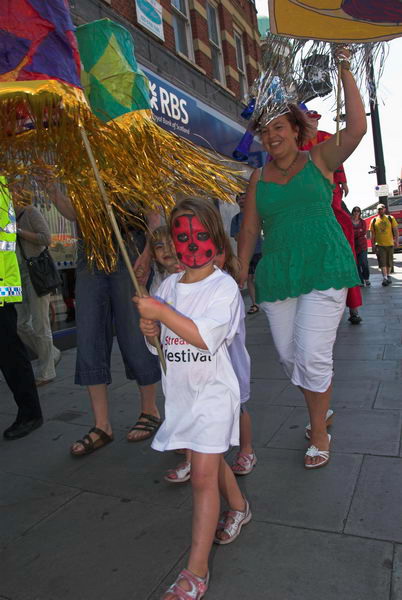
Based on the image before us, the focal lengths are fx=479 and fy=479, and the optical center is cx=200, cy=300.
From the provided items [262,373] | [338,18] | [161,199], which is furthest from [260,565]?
[262,373]

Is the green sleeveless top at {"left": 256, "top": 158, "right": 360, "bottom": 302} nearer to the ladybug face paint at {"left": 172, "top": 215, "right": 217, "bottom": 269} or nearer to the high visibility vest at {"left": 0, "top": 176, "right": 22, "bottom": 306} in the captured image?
the ladybug face paint at {"left": 172, "top": 215, "right": 217, "bottom": 269}

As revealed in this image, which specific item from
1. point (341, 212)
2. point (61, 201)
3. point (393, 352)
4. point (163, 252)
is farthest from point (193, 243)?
point (393, 352)

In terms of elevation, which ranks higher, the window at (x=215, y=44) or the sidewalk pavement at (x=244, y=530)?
the window at (x=215, y=44)

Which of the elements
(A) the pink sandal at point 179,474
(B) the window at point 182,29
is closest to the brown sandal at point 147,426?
(A) the pink sandal at point 179,474

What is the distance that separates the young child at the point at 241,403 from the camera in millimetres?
2342

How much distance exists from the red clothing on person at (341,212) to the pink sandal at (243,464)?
1.38 meters

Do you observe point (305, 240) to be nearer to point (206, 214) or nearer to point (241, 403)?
point (206, 214)

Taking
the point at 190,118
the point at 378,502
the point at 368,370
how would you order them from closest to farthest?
the point at 378,502
the point at 368,370
the point at 190,118

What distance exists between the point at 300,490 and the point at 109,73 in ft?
6.96

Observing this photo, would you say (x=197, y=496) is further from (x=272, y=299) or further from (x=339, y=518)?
(x=272, y=299)

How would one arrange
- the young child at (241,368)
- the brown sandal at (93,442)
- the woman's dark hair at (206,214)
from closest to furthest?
the woman's dark hair at (206,214) < the young child at (241,368) < the brown sandal at (93,442)

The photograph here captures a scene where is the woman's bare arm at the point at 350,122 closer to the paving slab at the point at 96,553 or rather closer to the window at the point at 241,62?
the paving slab at the point at 96,553

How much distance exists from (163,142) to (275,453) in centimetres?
191

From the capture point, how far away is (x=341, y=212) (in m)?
3.13
